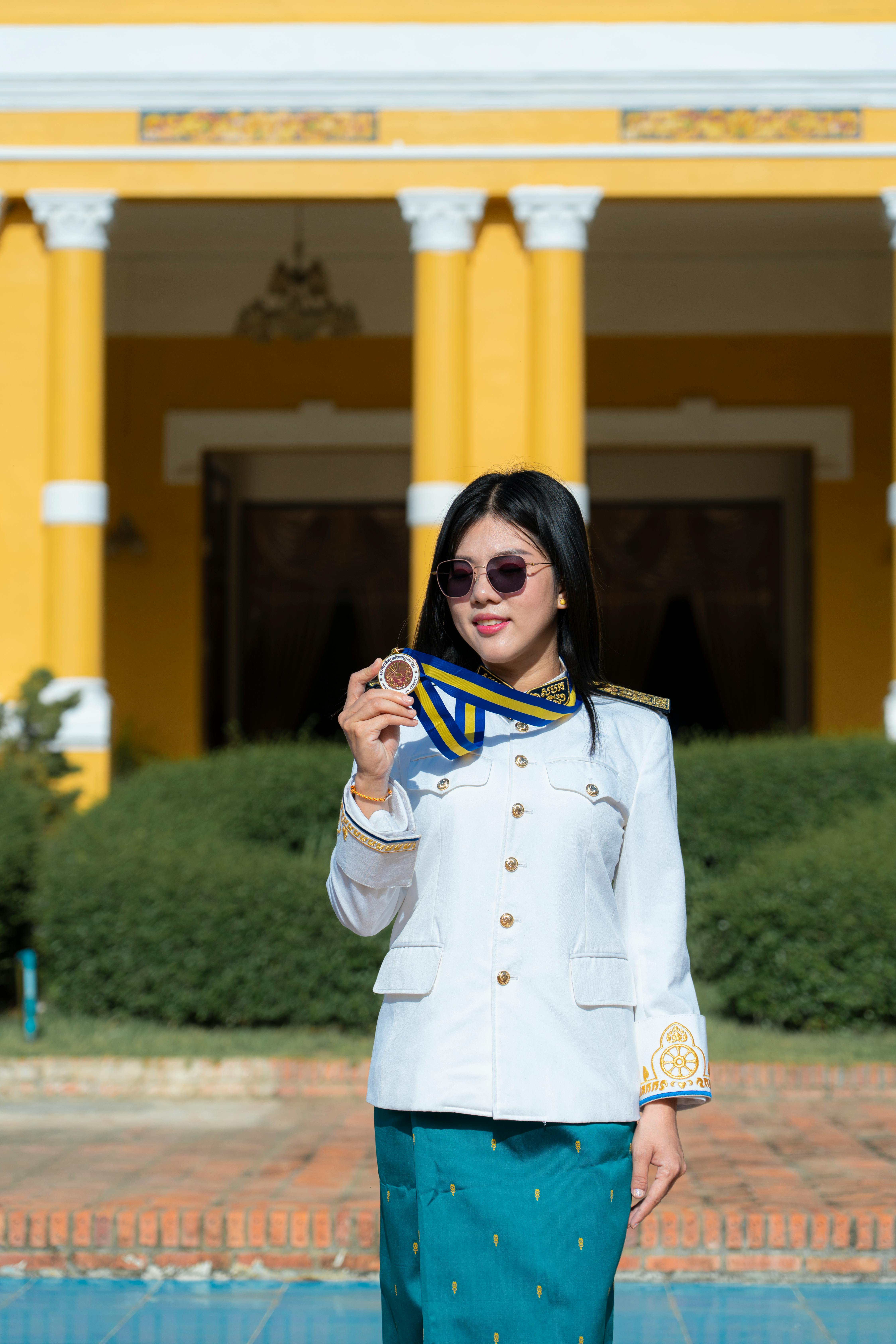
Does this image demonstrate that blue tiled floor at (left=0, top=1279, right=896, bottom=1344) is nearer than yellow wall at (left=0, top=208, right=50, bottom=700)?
Yes

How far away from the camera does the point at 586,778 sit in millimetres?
2193

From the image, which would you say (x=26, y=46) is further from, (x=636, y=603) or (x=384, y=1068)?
(x=384, y=1068)

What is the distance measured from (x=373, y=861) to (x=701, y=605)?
13.2 meters

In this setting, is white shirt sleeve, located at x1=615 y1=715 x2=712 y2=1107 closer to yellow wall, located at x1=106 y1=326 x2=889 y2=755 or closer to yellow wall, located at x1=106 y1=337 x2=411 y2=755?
yellow wall, located at x1=106 y1=326 x2=889 y2=755

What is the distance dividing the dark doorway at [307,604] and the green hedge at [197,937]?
6.97 metres

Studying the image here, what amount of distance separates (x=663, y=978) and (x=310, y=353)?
38.6 ft

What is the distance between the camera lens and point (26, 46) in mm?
9820

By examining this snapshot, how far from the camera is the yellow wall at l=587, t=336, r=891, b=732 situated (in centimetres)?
1295

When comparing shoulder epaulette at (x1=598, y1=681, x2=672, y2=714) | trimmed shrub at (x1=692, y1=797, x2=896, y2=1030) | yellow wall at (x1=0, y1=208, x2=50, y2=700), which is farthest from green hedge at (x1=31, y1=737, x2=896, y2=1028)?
shoulder epaulette at (x1=598, y1=681, x2=672, y2=714)

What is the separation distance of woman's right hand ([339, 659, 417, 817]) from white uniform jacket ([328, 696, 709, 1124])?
0.04m

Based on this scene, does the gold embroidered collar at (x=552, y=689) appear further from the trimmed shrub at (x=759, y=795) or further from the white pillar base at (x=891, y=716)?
the white pillar base at (x=891, y=716)

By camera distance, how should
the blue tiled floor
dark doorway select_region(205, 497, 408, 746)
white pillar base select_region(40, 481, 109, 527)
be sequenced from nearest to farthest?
the blue tiled floor
white pillar base select_region(40, 481, 109, 527)
dark doorway select_region(205, 497, 408, 746)

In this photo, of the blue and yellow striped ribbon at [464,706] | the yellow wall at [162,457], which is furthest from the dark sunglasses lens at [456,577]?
the yellow wall at [162,457]

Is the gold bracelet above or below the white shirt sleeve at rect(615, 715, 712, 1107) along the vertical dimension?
above
